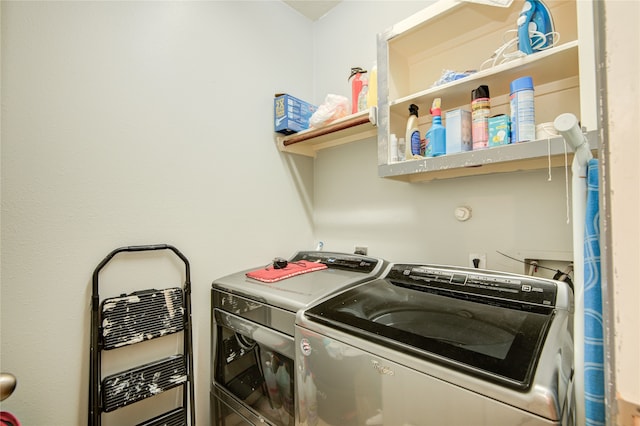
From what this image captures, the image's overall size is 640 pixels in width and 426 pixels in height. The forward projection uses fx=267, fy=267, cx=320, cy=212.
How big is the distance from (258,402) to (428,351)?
95 cm

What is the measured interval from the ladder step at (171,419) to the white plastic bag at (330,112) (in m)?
1.61


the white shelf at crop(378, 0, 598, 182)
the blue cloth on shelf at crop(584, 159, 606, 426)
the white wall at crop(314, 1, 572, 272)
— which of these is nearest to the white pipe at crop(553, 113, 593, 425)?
the blue cloth on shelf at crop(584, 159, 606, 426)

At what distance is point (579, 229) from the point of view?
522mm

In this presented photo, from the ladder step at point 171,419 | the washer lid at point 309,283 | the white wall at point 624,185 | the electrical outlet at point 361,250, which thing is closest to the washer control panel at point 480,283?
the washer lid at point 309,283

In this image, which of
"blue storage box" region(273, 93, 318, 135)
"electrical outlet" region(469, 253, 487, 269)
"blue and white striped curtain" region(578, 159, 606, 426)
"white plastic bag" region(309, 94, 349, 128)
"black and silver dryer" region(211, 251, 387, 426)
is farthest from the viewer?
"blue storage box" region(273, 93, 318, 135)

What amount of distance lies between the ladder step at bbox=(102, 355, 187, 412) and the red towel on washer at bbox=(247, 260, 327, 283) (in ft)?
1.69

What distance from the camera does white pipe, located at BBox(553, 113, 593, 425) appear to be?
1.57ft

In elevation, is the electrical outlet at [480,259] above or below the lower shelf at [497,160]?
below

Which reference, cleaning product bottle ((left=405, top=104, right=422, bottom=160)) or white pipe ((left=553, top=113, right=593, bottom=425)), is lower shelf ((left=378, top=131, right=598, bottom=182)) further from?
white pipe ((left=553, top=113, right=593, bottom=425))

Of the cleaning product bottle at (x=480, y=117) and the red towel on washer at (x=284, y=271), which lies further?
the red towel on washer at (x=284, y=271)

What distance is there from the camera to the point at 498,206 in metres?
1.25

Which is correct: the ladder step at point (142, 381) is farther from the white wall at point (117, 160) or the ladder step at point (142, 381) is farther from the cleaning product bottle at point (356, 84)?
the cleaning product bottle at point (356, 84)

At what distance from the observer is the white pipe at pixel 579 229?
48cm

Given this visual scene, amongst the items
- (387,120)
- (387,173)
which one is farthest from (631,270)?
(387,120)
